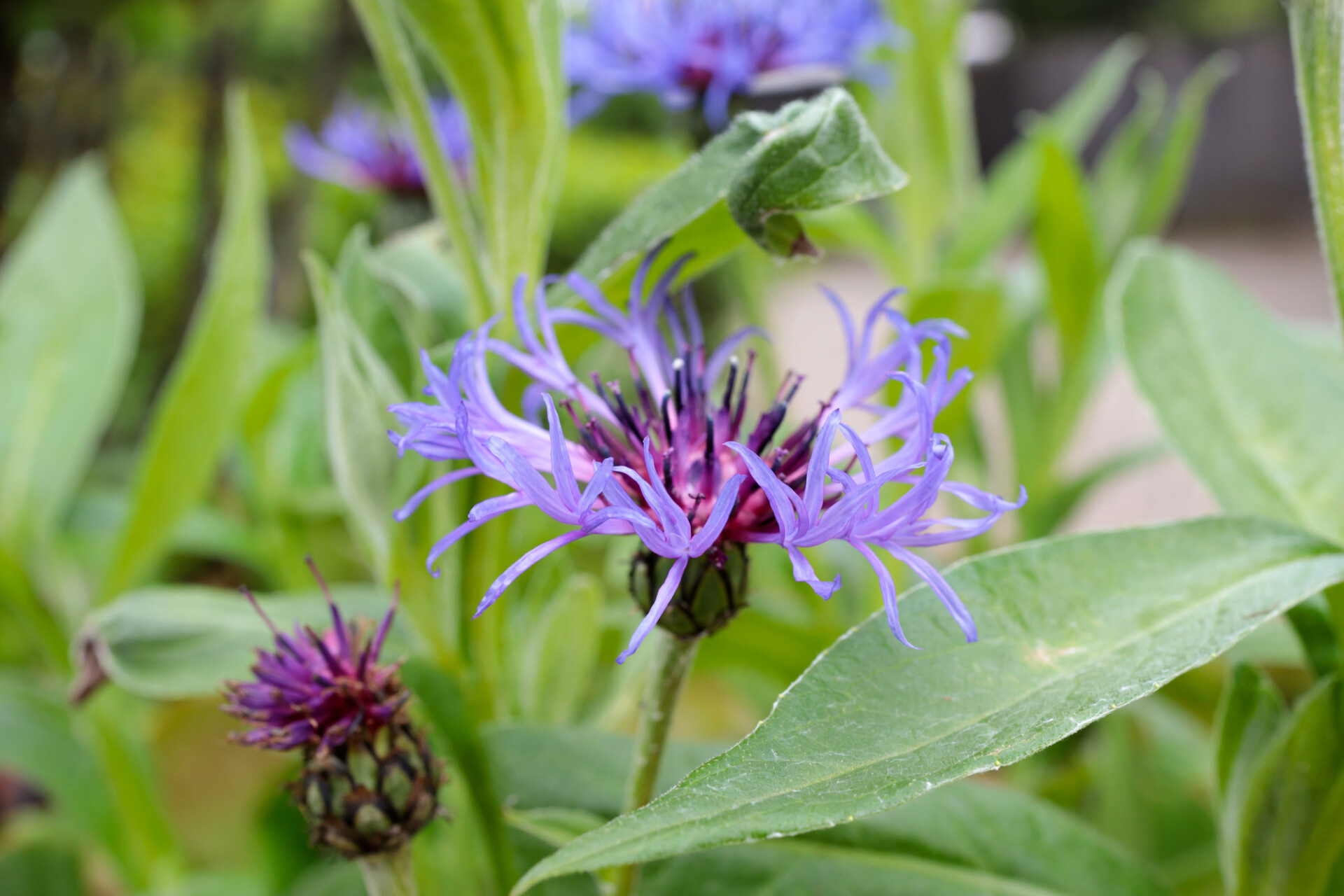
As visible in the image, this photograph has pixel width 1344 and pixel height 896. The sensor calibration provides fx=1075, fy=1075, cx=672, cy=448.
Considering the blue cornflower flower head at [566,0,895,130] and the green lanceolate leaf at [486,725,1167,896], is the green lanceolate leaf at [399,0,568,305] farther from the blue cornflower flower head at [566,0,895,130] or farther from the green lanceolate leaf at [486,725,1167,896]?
the blue cornflower flower head at [566,0,895,130]

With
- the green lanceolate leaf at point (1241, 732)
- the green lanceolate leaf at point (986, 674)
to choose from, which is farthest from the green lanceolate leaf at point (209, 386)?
the green lanceolate leaf at point (1241, 732)

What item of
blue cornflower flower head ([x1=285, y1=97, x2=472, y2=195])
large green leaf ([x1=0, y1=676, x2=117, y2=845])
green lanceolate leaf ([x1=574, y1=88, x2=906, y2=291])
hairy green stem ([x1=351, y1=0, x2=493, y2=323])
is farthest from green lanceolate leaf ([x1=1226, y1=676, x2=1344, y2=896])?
blue cornflower flower head ([x1=285, y1=97, x2=472, y2=195])

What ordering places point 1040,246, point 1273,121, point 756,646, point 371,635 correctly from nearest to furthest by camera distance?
1. point 371,635
2. point 756,646
3. point 1040,246
4. point 1273,121

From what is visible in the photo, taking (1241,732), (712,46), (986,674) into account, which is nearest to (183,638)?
(986,674)

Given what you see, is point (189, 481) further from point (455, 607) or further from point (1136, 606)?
point (1136, 606)

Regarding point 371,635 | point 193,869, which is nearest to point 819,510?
point 371,635

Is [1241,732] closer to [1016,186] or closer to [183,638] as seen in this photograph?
[183,638]

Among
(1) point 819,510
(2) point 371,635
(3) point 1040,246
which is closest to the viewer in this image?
(1) point 819,510
